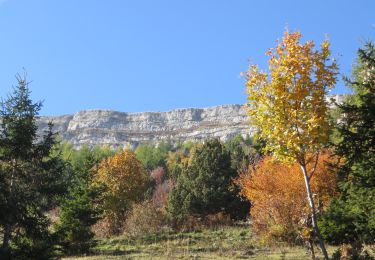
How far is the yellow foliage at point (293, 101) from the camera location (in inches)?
459

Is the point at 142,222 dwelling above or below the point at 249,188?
below

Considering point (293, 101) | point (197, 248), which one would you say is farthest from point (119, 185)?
point (293, 101)

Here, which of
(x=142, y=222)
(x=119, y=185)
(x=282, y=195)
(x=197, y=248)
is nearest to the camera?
(x=197, y=248)

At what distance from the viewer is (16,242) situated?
14375 mm

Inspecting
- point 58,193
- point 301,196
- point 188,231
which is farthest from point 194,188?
point 58,193

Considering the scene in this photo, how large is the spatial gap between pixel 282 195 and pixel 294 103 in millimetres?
15611

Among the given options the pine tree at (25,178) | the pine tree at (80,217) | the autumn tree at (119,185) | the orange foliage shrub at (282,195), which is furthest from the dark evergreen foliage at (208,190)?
the pine tree at (25,178)

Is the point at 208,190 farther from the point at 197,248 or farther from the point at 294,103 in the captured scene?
the point at 294,103

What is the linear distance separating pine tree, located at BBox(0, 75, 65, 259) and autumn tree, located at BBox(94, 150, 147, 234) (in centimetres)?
2370

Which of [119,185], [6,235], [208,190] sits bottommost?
[6,235]

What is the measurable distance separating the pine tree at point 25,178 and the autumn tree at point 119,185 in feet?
77.7

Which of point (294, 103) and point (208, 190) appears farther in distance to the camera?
point (208, 190)

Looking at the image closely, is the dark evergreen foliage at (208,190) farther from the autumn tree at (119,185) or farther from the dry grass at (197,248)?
the autumn tree at (119,185)

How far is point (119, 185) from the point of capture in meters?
42.3
